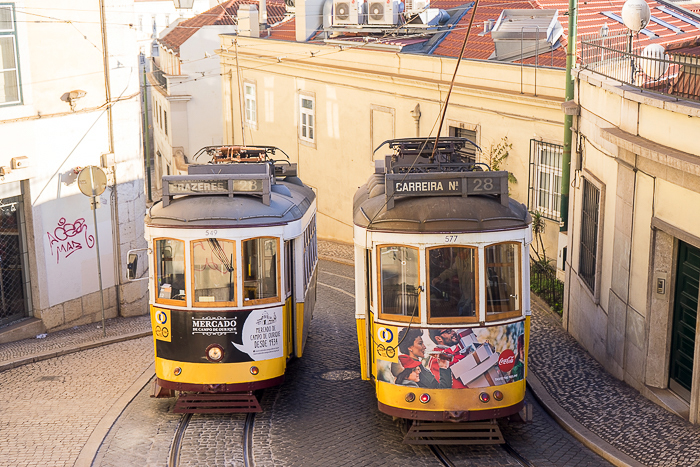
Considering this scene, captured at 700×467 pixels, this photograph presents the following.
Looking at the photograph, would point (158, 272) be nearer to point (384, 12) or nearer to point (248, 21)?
point (384, 12)

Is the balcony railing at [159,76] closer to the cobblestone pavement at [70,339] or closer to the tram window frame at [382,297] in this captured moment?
the cobblestone pavement at [70,339]

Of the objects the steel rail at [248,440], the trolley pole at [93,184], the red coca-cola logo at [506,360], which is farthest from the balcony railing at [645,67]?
the trolley pole at [93,184]

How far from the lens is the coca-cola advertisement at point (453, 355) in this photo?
32.0 feet

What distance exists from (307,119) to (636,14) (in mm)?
14434

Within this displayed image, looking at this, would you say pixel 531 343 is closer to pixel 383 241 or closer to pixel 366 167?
pixel 383 241

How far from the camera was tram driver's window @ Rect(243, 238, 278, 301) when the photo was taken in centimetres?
1091

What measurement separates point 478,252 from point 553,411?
2745 mm

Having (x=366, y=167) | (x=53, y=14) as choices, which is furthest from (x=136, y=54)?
(x=366, y=167)

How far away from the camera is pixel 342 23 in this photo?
2584 centimetres

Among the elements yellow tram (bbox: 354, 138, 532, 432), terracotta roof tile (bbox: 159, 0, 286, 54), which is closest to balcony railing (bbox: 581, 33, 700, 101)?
yellow tram (bbox: 354, 138, 532, 432)

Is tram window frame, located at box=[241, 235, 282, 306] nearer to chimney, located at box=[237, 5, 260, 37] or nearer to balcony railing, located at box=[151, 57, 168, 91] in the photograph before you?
chimney, located at box=[237, 5, 260, 37]

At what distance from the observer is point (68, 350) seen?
14.5 m

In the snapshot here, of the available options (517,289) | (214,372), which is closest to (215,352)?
(214,372)

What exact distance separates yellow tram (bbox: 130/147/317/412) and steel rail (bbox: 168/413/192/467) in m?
0.29
